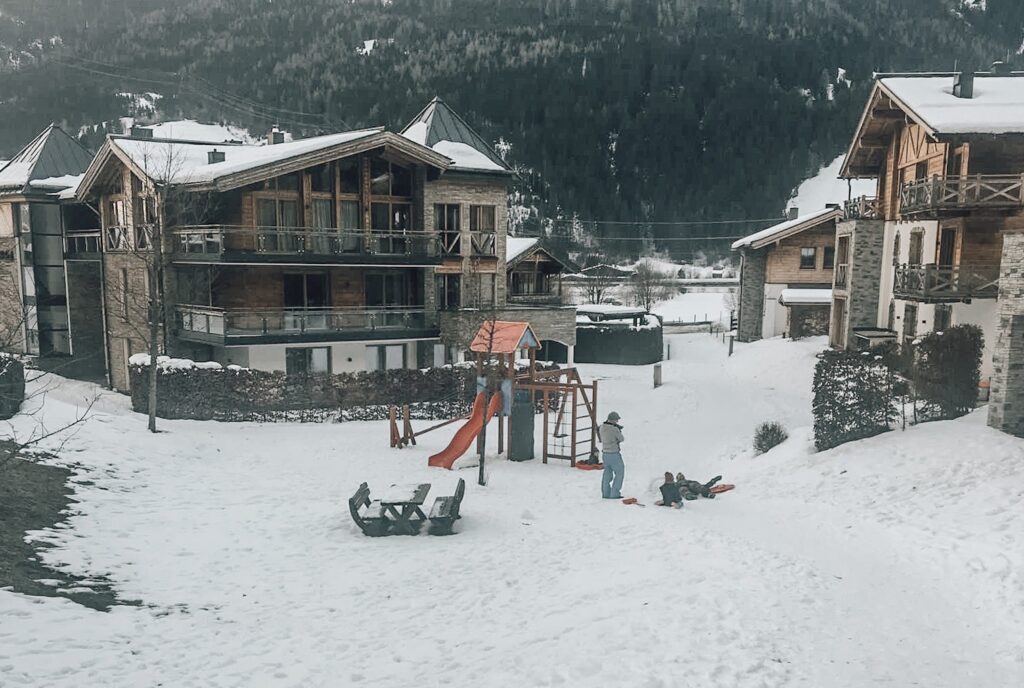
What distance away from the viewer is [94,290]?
114 ft

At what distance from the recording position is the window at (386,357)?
29.3m

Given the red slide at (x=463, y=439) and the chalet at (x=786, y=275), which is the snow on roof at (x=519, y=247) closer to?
the chalet at (x=786, y=275)

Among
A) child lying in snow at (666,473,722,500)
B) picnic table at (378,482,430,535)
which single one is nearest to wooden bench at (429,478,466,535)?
picnic table at (378,482,430,535)

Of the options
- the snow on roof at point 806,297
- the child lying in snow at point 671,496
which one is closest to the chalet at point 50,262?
the child lying in snow at point 671,496

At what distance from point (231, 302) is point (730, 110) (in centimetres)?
13274

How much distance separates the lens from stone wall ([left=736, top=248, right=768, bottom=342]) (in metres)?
42.9

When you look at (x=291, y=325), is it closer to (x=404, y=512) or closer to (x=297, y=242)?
(x=297, y=242)

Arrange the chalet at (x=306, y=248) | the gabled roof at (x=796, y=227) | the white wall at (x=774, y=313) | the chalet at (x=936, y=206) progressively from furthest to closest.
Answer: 1. the white wall at (x=774, y=313)
2. the gabled roof at (x=796, y=227)
3. the chalet at (x=306, y=248)
4. the chalet at (x=936, y=206)

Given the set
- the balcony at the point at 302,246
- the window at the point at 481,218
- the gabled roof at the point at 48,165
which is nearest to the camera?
the balcony at the point at 302,246

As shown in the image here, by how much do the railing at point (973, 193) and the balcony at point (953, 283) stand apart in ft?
6.54

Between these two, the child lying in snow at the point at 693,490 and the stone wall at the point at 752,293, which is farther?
the stone wall at the point at 752,293

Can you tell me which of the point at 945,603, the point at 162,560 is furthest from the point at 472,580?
the point at 945,603

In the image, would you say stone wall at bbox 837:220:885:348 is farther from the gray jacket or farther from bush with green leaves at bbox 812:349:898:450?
the gray jacket

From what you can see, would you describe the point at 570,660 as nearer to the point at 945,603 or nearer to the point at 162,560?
the point at 945,603
